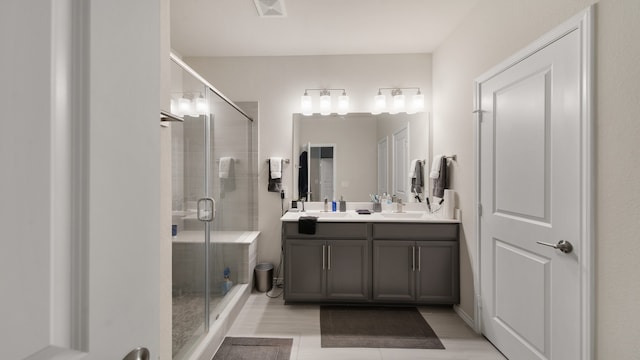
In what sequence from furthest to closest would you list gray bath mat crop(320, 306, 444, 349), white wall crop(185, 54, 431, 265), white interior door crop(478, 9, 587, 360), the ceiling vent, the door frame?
white wall crop(185, 54, 431, 265) → the ceiling vent → gray bath mat crop(320, 306, 444, 349) → white interior door crop(478, 9, 587, 360) → the door frame

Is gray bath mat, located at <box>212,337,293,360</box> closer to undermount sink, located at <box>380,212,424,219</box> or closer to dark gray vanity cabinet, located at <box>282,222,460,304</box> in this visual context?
dark gray vanity cabinet, located at <box>282,222,460,304</box>

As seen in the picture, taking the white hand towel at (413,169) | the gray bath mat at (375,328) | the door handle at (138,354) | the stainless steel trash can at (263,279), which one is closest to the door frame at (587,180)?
the gray bath mat at (375,328)

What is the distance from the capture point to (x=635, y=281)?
115 centimetres

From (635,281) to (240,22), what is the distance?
2.96 metres

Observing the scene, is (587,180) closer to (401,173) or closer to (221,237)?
(401,173)

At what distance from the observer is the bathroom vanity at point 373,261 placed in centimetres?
263

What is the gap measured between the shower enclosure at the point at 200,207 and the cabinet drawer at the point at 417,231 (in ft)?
4.41

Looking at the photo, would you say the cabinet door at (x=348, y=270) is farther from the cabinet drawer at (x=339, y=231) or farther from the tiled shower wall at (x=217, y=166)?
the tiled shower wall at (x=217, y=166)

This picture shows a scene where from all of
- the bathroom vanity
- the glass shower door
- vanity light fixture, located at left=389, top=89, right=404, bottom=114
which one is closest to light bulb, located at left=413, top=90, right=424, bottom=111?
vanity light fixture, located at left=389, top=89, right=404, bottom=114

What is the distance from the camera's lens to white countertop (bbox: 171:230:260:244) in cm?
196

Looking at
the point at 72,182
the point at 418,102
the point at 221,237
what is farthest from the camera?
the point at 418,102

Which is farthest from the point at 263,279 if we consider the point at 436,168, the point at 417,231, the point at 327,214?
the point at 436,168

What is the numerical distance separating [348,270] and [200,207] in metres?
1.39

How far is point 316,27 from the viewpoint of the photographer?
2.67 metres
